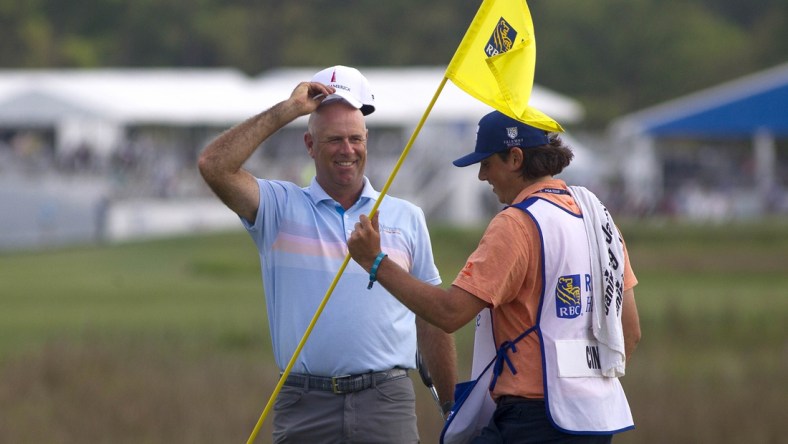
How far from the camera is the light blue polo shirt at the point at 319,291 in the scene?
260 inches

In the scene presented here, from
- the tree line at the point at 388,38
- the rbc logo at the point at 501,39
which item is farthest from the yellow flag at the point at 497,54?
the tree line at the point at 388,38

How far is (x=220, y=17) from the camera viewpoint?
7688 cm

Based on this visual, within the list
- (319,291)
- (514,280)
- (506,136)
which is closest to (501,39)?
(506,136)

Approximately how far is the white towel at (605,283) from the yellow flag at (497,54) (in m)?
0.42

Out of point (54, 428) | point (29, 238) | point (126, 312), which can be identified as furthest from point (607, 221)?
point (29, 238)

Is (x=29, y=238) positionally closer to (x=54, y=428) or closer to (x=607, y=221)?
(x=54, y=428)

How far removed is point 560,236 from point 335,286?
1.08 m

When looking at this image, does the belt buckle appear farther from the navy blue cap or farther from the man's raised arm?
the navy blue cap

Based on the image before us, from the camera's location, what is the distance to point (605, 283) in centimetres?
591

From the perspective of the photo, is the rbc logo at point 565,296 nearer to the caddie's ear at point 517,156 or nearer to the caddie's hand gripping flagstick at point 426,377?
the caddie's ear at point 517,156

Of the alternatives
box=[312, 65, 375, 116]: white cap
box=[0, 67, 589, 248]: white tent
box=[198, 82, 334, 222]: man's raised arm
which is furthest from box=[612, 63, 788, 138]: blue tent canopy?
box=[198, 82, 334, 222]: man's raised arm

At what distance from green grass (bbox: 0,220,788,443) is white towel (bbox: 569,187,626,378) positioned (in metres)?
6.26

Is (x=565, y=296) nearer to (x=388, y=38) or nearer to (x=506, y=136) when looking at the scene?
(x=506, y=136)

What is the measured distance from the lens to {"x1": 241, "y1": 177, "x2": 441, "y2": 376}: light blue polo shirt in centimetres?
660
